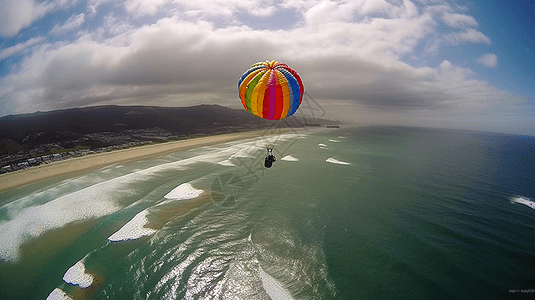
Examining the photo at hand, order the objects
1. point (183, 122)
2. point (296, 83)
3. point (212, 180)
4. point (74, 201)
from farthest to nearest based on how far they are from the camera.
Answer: point (183, 122) < point (212, 180) < point (74, 201) < point (296, 83)

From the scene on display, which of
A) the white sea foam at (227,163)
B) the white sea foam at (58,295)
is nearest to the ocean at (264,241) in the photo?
the white sea foam at (58,295)

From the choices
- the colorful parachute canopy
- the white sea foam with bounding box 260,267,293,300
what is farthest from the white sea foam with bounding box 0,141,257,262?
the white sea foam with bounding box 260,267,293,300

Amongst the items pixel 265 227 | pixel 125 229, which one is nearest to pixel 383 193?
pixel 265 227

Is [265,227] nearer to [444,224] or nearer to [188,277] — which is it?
[188,277]

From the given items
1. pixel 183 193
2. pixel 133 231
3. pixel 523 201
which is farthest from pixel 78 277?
pixel 523 201

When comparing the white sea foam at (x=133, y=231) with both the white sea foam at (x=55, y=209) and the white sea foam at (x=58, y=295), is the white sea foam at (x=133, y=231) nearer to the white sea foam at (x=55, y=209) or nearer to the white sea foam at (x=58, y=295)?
the white sea foam at (x=55, y=209)

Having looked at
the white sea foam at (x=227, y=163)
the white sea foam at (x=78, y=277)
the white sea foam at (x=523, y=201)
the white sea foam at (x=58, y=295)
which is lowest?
the white sea foam at (x=58, y=295)

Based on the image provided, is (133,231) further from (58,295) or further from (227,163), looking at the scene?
(227,163)
